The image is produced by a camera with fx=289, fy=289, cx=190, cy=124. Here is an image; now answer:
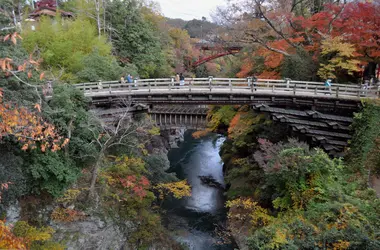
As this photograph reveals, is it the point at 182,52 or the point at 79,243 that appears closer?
the point at 79,243

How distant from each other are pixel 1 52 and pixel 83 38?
14.1 m

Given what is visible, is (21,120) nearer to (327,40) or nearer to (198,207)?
(198,207)

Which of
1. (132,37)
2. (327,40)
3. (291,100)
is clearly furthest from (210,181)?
(132,37)

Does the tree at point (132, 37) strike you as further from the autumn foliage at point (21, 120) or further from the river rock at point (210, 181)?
the autumn foliage at point (21, 120)

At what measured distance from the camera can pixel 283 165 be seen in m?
14.9

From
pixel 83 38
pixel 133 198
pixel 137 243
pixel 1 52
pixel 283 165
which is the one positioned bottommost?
pixel 137 243

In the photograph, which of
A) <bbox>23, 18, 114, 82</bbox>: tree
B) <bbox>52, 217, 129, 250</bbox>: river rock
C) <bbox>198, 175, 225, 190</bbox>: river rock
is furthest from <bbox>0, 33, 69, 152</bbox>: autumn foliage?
<bbox>198, 175, 225, 190</bbox>: river rock

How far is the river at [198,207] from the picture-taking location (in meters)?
21.6

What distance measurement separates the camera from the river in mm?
21625

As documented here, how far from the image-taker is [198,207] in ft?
86.3

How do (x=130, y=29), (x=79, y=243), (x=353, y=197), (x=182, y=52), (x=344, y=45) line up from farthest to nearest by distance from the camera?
(x=182, y=52) < (x=130, y=29) < (x=344, y=45) < (x=79, y=243) < (x=353, y=197)

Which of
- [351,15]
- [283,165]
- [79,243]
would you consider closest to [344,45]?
[351,15]

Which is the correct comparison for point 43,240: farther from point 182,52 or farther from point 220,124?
point 182,52

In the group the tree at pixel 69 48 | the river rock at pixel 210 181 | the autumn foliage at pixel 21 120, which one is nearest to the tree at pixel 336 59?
the river rock at pixel 210 181
